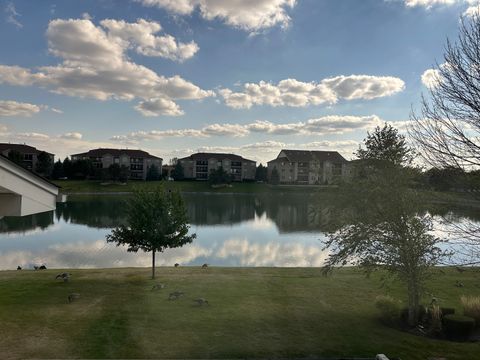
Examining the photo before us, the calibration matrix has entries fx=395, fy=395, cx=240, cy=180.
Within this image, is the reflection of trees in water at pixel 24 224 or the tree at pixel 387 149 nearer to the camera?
the tree at pixel 387 149

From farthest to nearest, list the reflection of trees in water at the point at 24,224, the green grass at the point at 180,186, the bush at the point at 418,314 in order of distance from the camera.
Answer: the green grass at the point at 180,186 → the reflection of trees in water at the point at 24,224 → the bush at the point at 418,314

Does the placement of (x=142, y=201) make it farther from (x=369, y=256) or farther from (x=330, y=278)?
(x=369, y=256)

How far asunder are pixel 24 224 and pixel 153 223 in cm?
3505

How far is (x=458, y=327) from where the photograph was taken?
47.7ft

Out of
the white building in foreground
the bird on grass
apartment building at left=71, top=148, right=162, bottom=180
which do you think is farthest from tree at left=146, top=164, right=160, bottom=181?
the white building in foreground

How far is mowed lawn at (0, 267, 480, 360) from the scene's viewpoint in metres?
12.5

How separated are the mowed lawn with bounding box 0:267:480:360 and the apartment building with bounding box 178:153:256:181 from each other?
12337cm

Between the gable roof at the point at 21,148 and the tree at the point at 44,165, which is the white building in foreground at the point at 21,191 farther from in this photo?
the gable roof at the point at 21,148

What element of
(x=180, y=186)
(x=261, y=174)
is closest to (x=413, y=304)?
(x=180, y=186)

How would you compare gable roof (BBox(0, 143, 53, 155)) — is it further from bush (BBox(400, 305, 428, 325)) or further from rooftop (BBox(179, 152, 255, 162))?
bush (BBox(400, 305, 428, 325))

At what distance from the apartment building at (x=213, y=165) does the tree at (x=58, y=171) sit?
41.6 meters

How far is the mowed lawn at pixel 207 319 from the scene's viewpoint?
12.5 m

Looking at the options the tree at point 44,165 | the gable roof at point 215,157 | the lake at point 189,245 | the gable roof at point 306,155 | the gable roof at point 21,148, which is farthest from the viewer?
the gable roof at point 215,157

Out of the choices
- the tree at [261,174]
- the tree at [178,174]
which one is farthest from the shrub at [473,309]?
the tree at [261,174]
